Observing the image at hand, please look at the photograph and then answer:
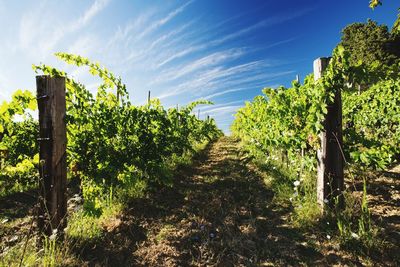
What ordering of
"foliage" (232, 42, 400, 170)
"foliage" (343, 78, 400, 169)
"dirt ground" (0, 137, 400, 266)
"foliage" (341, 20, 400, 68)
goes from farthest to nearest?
"foliage" (341, 20, 400, 68) → "foliage" (343, 78, 400, 169) → "foliage" (232, 42, 400, 170) → "dirt ground" (0, 137, 400, 266)

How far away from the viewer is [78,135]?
3658 mm

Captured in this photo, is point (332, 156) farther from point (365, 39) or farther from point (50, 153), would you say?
point (365, 39)

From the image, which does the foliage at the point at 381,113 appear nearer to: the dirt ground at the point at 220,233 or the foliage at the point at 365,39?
the dirt ground at the point at 220,233

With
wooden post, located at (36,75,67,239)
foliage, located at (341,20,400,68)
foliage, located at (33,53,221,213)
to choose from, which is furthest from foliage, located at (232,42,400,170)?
foliage, located at (341,20,400,68)

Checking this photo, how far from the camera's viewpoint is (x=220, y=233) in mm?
3207

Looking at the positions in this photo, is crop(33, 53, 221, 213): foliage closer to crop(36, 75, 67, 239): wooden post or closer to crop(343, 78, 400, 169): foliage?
crop(36, 75, 67, 239): wooden post

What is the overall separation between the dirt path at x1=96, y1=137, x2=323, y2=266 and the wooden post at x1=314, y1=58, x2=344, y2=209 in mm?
667

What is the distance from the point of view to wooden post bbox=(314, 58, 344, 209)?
3.27m

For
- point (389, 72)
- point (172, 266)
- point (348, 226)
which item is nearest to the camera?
point (172, 266)

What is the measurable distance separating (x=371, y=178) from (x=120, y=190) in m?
4.46

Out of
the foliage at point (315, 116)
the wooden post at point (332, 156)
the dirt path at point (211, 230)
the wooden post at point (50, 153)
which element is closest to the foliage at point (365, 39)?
the foliage at point (315, 116)

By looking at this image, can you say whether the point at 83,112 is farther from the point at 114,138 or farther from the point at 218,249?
the point at 218,249

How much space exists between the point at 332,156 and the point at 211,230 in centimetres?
180

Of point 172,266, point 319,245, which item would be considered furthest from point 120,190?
point 319,245
